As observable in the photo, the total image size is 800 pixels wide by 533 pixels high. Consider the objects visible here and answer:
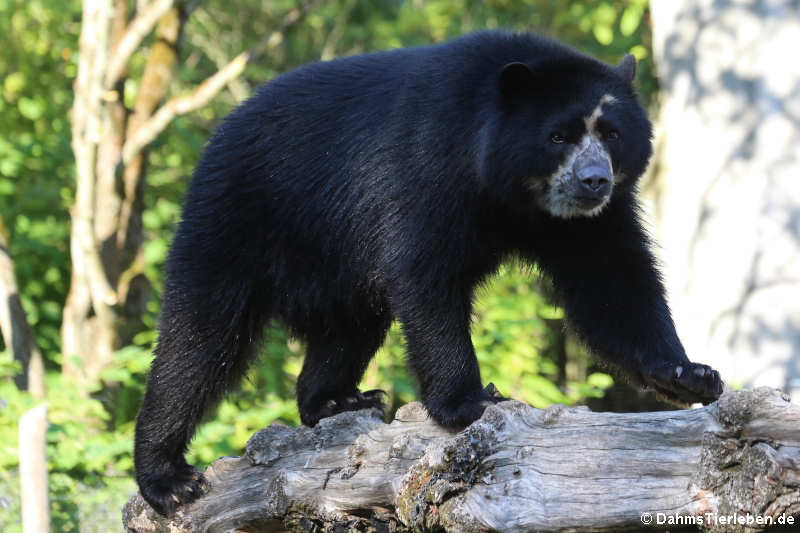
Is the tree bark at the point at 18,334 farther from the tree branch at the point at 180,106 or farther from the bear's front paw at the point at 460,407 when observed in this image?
the bear's front paw at the point at 460,407

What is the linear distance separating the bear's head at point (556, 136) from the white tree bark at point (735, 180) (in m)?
4.74

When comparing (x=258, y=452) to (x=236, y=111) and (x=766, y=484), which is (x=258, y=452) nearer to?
(x=236, y=111)

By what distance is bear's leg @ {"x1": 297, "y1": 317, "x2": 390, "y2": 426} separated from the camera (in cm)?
565

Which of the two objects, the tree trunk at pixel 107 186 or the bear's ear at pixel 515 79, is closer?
the bear's ear at pixel 515 79

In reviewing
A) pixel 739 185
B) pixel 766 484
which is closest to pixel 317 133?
pixel 766 484

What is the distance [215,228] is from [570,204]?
5.88ft

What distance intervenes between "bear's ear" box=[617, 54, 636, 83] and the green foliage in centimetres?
106

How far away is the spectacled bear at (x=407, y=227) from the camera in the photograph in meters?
4.66

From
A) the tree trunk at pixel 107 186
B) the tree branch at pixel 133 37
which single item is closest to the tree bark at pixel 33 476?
the tree trunk at pixel 107 186

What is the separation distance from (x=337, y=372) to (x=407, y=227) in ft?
4.08

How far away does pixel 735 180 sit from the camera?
941cm

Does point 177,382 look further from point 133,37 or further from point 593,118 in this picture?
point 133,37

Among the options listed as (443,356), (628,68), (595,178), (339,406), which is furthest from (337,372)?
(628,68)

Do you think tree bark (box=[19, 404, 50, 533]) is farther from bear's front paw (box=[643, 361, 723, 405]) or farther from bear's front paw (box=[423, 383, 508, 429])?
bear's front paw (box=[643, 361, 723, 405])
